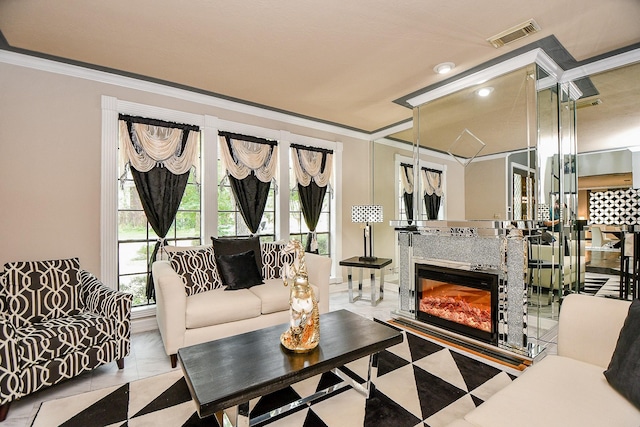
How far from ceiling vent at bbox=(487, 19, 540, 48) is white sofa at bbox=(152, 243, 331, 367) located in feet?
8.69

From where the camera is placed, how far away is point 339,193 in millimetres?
5066

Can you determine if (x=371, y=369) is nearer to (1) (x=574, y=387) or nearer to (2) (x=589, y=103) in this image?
(1) (x=574, y=387)

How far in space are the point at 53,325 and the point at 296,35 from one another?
2.86 meters

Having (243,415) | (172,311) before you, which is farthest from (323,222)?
(243,415)

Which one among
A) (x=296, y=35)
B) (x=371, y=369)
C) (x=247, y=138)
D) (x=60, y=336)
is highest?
(x=296, y=35)

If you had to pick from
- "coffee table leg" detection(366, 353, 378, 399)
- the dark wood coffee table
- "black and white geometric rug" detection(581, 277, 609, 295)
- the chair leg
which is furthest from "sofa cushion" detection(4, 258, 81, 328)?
"black and white geometric rug" detection(581, 277, 609, 295)

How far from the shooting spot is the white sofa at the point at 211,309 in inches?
102

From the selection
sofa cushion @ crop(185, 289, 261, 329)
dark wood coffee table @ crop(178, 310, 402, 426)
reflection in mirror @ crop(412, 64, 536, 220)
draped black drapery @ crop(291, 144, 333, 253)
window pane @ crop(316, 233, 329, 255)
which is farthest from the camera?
window pane @ crop(316, 233, 329, 255)

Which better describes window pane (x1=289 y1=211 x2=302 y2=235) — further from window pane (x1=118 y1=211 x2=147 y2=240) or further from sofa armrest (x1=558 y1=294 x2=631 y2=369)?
sofa armrest (x1=558 y1=294 x2=631 y2=369)

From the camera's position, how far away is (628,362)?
4.32 ft

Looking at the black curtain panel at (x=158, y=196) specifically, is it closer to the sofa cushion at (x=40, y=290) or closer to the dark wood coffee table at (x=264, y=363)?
the sofa cushion at (x=40, y=290)

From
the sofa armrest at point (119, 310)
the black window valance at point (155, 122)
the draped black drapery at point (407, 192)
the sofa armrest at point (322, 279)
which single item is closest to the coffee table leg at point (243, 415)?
the sofa armrest at point (119, 310)

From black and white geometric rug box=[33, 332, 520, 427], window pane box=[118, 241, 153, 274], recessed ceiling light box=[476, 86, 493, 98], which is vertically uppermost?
recessed ceiling light box=[476, 86, 493, 98]

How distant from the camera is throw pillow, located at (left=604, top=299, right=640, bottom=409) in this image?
127 centimetres
